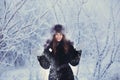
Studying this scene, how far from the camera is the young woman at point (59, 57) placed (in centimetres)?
232

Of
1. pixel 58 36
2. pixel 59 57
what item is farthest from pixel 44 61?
pixel 58 36

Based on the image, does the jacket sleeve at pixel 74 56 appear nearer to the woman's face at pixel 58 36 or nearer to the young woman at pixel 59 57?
the young woman at pixel 59 57

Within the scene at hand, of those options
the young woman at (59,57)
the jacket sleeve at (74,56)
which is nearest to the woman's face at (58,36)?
the young woman at (59,57)

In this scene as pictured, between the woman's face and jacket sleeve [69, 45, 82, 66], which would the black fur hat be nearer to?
the woman's face

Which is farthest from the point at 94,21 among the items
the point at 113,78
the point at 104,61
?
the point at 113,78

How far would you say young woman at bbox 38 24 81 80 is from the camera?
232cm

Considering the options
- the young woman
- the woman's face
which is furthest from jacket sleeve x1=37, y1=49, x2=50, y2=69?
the woman's face

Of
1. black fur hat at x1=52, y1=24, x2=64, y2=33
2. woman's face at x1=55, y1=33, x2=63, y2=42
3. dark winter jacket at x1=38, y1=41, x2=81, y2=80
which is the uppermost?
black fur hat at x1=52, y1=24, x2=64, y2=33

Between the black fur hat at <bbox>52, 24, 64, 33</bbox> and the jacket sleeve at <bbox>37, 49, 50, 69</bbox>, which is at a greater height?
the black fur hat at <bbox>52, 24, 64, 33</bbox>

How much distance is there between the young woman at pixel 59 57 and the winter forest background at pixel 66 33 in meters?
0.04

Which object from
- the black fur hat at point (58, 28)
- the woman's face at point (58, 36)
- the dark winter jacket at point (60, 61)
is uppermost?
the black fur hat at point (58, 28)

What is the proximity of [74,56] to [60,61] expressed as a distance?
0.12 metres

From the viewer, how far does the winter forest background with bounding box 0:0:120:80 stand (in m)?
2.28

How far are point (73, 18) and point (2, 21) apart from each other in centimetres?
55
